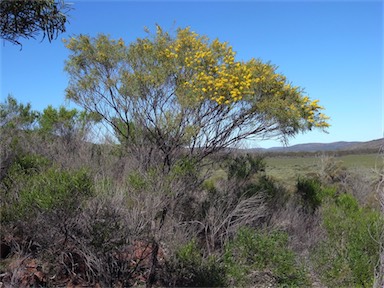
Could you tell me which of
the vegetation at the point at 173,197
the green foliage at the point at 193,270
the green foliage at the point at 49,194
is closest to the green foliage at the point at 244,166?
the vegetation at the point at 173,197

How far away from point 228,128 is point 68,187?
6.26 metres

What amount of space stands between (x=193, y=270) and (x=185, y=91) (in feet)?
15.5

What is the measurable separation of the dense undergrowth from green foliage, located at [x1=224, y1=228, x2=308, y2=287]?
0.08 feet

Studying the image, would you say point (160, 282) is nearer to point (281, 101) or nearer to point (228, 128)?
point (228, 128)

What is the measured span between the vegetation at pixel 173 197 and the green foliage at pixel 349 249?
3 cm

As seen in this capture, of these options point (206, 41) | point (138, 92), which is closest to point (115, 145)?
point (138, 92)

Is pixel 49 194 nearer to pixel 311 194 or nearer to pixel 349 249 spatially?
pixel 349 249

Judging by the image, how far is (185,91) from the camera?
450 inches

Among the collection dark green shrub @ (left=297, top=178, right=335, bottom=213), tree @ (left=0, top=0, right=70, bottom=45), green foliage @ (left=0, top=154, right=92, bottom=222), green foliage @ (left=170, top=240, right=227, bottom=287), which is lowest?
green foliage @ (left=170, top=240, right=227, bottom=287)

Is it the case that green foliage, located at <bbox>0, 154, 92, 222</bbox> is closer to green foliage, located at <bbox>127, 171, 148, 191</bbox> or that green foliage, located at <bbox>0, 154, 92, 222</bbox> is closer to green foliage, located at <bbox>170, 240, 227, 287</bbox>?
green foliage, located at <bbox>127, 171, 148, 191</bbox>

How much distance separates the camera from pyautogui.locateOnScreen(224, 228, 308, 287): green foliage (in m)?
9.28

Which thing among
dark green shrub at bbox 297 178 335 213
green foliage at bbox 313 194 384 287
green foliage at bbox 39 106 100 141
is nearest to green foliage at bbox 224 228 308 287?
green foliage at bbox 313 194 384 287

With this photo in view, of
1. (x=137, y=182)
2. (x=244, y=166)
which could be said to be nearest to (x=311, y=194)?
(x=244, y=166)

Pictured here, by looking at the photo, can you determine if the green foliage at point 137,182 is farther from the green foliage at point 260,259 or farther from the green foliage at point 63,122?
the green foliage at point 63,122
